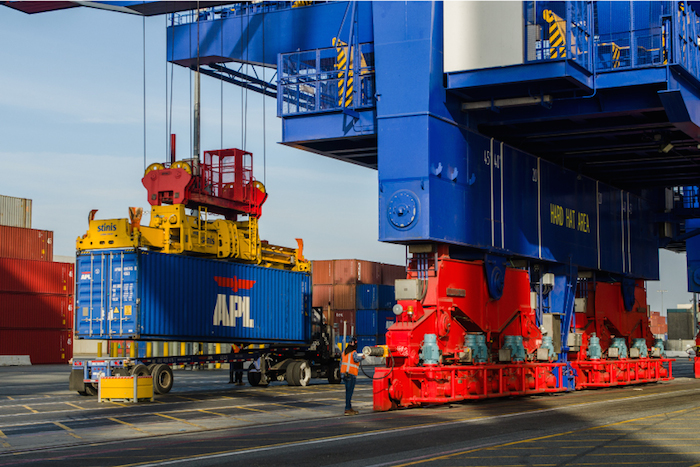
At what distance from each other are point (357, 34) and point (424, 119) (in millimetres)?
3153

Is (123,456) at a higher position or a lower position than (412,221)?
lower

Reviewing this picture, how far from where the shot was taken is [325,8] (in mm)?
22766

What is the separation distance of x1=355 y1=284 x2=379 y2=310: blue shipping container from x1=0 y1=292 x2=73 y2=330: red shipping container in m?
19.8

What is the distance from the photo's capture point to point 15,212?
201 ft

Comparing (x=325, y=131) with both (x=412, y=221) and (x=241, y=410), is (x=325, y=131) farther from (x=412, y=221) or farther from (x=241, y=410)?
(x=241, y=410)

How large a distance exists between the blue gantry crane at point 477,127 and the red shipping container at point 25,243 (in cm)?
3494

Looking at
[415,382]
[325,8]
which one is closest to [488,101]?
[325,8]

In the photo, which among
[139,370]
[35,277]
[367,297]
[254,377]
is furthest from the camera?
[35,277]

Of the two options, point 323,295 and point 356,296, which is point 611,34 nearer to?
point 356,296

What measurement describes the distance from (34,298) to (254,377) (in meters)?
30.2

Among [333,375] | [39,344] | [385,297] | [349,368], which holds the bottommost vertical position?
[333,375]

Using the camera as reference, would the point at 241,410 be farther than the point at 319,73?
No

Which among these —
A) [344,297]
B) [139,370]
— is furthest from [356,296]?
[139,370]

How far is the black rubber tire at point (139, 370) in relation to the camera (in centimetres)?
2345
